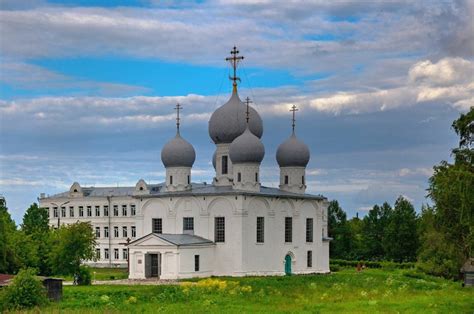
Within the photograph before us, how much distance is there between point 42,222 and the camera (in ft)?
224

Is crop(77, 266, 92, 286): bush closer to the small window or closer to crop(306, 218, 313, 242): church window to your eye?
the small window

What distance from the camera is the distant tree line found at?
36.1 m

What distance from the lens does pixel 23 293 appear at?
3200cm

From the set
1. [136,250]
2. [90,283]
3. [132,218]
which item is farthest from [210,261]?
[132,218]

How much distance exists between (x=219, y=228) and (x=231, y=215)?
120cm

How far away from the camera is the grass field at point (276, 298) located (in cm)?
3120

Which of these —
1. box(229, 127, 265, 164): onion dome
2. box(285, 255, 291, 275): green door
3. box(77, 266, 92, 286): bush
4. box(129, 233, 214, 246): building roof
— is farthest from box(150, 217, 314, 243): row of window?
box(77, 266, 92, 286): bush

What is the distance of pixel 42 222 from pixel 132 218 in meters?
13.4

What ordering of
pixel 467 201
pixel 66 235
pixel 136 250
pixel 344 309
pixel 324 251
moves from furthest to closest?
pixel 324 251 → pixel 136 250 → pixel 66 235 → pixel 467 201 → pixel 344 309

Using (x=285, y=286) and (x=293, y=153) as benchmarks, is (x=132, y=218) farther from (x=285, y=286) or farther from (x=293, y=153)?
(x=285, y=286)

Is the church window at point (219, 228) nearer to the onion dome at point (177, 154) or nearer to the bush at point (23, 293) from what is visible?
the onion dome at point (177, 154)

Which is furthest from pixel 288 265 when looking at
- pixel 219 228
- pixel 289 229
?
pixel 219 228

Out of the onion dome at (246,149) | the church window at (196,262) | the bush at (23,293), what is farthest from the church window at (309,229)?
the bush at (23,293)

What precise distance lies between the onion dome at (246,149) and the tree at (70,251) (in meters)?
11.2
